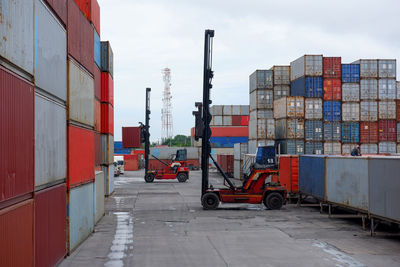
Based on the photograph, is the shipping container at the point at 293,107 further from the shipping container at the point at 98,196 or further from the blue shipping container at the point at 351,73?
the shipping container at the point at 98,196

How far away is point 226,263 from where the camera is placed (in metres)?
10.7

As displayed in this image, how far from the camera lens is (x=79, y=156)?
1279cm

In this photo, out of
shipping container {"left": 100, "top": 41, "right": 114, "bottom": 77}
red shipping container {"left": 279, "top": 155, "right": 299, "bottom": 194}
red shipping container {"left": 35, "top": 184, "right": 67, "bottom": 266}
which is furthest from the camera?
shipping container {"left": 100, "top": 41, "right": 114, "bottom": 77}

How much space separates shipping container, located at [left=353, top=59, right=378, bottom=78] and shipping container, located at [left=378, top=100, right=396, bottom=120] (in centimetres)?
235

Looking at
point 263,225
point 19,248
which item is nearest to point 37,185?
point 19,248

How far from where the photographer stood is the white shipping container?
120 ft

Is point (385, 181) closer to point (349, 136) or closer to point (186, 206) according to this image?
→ point (186, 206)

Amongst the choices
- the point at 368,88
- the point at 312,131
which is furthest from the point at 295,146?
the point at 368,88

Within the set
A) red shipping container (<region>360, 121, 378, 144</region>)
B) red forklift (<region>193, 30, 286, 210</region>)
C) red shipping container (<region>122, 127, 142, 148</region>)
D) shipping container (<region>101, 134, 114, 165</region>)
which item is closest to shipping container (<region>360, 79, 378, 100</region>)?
red shipping container (<region>360, 121, 378, 144</region>)

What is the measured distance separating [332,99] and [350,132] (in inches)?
119

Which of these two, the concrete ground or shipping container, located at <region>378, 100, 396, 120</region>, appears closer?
the concrete ground

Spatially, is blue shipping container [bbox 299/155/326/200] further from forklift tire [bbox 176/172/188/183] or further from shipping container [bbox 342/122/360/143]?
forklift tire [bbox 176/172/188/183]

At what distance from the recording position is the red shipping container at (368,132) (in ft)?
120

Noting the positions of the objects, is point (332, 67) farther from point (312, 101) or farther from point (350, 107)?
point (350, 107)
